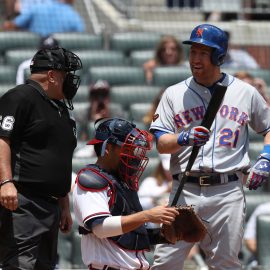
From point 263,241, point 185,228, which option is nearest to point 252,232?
point 263,241

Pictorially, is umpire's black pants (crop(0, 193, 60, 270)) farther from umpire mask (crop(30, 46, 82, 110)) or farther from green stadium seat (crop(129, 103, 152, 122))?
green stadium seat (crop(129, 103, 152, 122))

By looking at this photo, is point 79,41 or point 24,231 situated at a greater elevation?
point 24,231

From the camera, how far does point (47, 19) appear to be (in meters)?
11.3

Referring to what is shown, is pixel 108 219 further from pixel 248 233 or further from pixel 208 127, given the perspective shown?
pixel 248 233

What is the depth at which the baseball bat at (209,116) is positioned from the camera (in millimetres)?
5266

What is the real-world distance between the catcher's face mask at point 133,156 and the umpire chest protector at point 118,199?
0.17ft

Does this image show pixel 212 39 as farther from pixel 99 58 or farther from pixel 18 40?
pixel 18 40

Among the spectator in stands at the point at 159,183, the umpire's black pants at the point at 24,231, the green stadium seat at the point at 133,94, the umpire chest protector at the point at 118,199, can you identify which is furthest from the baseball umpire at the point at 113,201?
the green stadium seat at the point at 133,94

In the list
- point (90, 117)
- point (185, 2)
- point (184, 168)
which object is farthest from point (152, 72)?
point (184, 168)

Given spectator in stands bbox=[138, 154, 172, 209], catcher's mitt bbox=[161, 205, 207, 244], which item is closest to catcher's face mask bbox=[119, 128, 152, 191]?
catcher's mitt bbox=[161, 205, 207, 244]

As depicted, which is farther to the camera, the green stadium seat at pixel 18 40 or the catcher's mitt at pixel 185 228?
the green stadium seat at pixel 18 40

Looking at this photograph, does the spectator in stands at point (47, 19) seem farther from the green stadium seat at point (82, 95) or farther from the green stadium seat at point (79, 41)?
the green stadium seat at point (82, 95)

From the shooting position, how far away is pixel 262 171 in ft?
17.9

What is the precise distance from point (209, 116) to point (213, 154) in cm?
36
